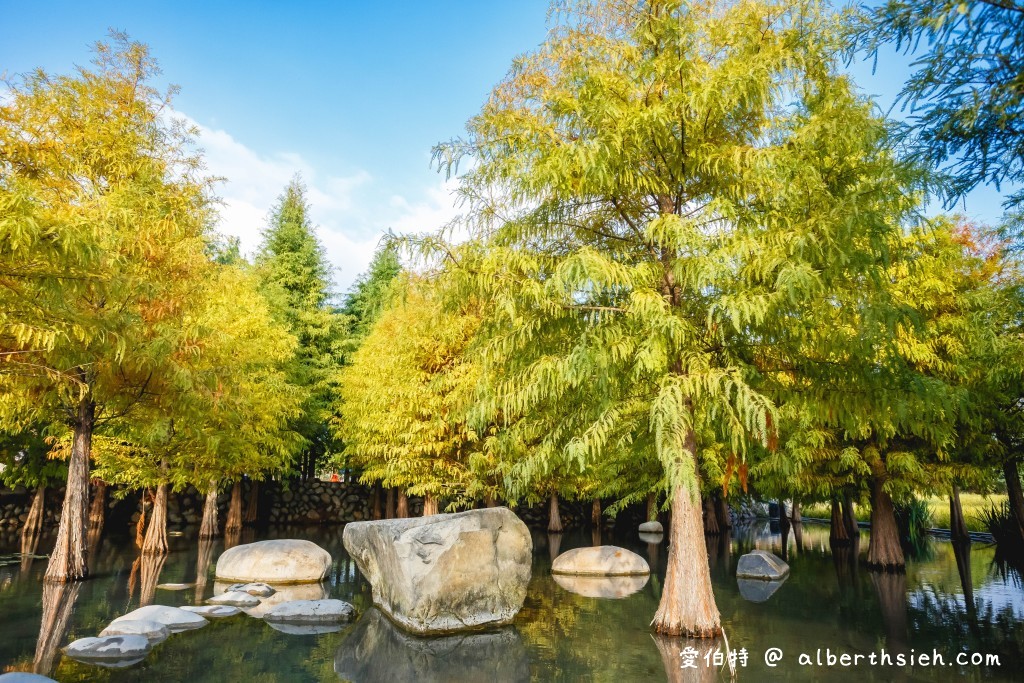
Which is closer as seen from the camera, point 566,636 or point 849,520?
point 566,636

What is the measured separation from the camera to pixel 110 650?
704cm

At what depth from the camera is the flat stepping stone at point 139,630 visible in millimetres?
7695

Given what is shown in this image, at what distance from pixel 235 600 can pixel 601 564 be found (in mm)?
8236

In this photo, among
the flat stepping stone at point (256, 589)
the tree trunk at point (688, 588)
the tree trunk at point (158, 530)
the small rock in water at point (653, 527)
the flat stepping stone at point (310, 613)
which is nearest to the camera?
the tree trunk at point (688, 588)

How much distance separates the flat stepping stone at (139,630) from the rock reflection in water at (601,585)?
7175mm

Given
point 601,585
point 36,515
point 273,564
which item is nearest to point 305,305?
point 36,515

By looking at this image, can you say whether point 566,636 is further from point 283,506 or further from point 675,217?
point 283,506

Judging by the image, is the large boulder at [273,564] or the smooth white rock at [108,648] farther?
the large boulder at [273,564]

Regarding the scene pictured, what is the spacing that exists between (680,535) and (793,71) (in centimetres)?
637

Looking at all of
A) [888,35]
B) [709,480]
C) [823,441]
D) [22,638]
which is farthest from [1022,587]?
[22,638]

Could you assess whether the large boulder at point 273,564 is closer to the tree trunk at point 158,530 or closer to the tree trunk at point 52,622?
the tree trunk at point 52,622

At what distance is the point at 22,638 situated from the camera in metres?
7.61

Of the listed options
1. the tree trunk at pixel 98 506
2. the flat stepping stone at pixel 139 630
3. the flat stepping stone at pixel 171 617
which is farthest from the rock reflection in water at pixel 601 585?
the tree trunk at pixel 98 506

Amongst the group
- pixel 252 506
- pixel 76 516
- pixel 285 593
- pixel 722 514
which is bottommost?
pixel 722 514
